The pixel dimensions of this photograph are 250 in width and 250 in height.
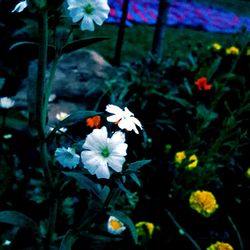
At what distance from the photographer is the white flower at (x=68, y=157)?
1.16m

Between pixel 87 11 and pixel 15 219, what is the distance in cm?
72

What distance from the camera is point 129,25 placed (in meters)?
6.30

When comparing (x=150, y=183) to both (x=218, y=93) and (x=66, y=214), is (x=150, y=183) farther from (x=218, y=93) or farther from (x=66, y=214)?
(x=218, y=93)

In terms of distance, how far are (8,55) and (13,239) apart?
1932mm

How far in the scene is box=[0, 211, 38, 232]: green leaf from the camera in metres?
1.17

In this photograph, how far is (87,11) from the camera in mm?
1038

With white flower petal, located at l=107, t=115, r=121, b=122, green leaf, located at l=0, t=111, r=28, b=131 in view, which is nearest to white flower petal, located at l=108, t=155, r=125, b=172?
white flower petal, located at l=107, t=115, r=121, b=122

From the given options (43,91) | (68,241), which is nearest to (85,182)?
(68,241)

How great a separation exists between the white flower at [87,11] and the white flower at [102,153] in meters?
0.32

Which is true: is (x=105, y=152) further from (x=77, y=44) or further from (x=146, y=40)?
(x=146, y=40)

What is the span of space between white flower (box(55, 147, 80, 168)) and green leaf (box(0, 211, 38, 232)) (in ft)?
0.82

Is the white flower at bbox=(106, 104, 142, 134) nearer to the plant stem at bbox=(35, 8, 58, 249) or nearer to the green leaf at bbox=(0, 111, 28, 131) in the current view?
the plant stem at bbox=(35, 8, 58, 249)

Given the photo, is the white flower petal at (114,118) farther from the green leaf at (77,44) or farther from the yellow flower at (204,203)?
the yellow flower at (204,203)

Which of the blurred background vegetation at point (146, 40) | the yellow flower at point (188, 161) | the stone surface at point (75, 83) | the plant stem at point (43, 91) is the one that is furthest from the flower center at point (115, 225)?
the blurred background vegetation at point (146, 40)
